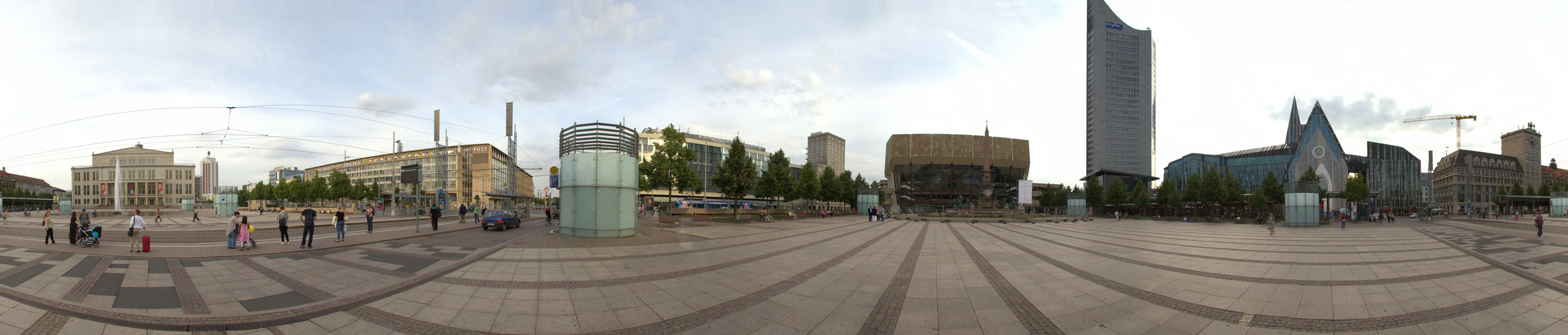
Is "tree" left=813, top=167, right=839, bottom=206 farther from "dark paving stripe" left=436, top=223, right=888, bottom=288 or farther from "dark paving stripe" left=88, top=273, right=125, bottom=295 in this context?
"dark paving stripe" left=88, top=273, right=125, bottom=295

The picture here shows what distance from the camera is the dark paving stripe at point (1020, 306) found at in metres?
6.23

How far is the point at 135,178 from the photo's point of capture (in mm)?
98250

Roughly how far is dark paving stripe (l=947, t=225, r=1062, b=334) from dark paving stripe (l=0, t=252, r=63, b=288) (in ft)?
49.4

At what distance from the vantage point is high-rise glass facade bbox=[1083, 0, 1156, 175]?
16862cm

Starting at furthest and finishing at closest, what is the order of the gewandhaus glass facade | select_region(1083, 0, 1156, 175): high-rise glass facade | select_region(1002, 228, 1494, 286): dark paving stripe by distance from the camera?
select_region(1083, 0, 1156, 175): high-rise glass facade → the gewandhaus glass facade → select_region(1002, 228, 1494, 286): dark paving stripe

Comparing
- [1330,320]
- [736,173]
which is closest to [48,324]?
[1330,320]

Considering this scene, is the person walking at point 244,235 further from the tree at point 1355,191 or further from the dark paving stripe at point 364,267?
the tree at point 1355,191

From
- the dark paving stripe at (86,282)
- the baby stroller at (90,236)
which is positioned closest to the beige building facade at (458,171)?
the baby stroller at (90,236)

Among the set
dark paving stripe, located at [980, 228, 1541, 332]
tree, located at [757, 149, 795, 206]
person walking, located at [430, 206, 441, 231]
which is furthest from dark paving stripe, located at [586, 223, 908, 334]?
tree, located at [757, 149, 795, 206]

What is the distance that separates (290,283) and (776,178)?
3730 centimetres

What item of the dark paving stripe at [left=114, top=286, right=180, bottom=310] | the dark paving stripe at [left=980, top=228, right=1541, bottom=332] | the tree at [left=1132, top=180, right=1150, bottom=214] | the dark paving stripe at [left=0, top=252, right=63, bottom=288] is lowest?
the tree at [left=1132, top=180, right=1150, bottom=214]

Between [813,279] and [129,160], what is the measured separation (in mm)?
149292

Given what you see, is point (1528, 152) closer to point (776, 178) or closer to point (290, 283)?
point (776, 178)

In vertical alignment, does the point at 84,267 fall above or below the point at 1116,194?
above
